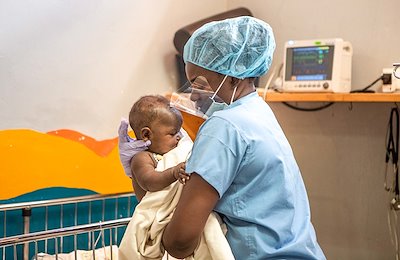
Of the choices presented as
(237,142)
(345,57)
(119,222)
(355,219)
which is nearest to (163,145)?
(119,222)

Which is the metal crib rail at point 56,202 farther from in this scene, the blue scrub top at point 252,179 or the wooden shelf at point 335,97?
the blue scrub top at point 252,179

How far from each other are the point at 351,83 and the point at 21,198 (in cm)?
187

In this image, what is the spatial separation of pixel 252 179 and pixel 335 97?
1544mm

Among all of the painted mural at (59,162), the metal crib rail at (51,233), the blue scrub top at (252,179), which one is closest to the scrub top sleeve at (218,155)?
the blue scrub top at (252,179)

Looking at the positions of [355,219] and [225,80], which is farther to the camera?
[355,219]

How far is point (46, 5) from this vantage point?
2.71 metres

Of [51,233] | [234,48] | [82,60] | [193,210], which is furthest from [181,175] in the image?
[82,60]

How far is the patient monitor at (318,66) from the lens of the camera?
9.21 ft

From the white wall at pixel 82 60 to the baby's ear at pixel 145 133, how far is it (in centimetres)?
112

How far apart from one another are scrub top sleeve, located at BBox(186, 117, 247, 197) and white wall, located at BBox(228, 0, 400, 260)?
1894mm

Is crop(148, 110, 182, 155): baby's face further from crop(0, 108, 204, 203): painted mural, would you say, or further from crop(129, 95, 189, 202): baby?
crop(0, 108, 204, 203): painted mural

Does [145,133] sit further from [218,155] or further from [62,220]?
[62,220]

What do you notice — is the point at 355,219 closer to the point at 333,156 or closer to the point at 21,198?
the point at 333,156

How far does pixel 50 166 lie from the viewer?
274 centimetres
